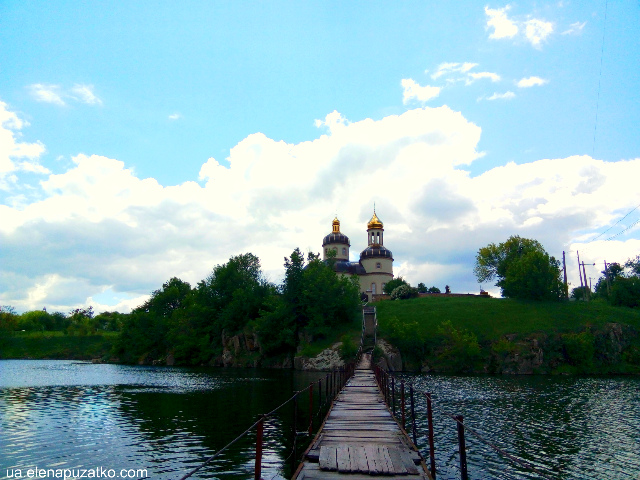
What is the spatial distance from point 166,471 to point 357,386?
13685 mm

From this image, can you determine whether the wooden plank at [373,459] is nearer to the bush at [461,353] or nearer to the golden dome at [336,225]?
the bush at [461,353]

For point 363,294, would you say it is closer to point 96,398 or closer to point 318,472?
point 96,398

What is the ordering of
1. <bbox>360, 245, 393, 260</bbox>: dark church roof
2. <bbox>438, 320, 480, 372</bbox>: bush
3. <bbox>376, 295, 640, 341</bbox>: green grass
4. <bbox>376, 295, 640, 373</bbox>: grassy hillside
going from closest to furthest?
<bbox>438, 320, 480, 372</bbox>: bush, <bbox>376, 295, 640, 373</bbox>: grassy hillside, <bbox>376, 295, 640, 341</bbox>: green grass, <bbox>360, 245, 393, 260</bbox>: dark church roof

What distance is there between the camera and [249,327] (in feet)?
248

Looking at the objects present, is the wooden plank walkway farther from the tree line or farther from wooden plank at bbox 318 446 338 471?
the tree line

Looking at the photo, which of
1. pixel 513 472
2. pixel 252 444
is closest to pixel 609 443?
pixel 513 472

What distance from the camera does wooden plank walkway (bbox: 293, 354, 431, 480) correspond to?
9805 millimetres

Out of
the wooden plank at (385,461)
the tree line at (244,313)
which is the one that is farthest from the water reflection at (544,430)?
the tree line at (244,313)

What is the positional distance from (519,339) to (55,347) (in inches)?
4096

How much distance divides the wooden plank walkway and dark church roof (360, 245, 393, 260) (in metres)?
87.5

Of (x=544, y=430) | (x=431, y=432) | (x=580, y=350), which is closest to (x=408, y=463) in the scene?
(x=431, y=432)

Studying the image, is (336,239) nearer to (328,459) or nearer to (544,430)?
(544,430)

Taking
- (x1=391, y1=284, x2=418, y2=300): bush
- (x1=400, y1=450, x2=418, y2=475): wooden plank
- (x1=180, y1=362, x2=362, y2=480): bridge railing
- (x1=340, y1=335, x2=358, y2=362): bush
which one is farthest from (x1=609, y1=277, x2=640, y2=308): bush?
(x1=400, y1=450, x2=418, y2=475): wooden plank

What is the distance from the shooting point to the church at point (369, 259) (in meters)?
103
